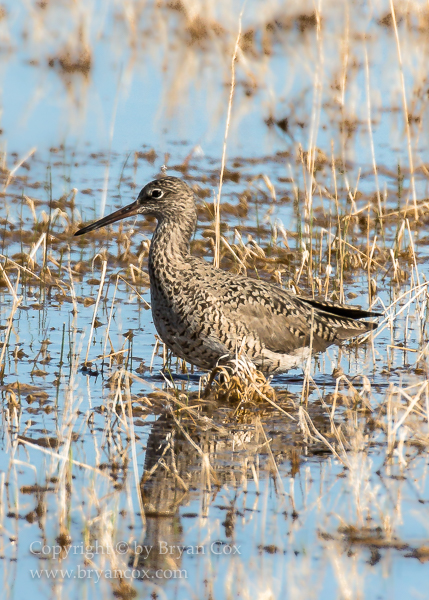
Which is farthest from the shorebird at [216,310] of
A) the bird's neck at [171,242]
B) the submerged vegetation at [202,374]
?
the submerged vegetation at [202,374]

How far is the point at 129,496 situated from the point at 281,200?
295 inches

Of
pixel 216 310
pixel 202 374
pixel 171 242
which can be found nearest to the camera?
pixel 216 310

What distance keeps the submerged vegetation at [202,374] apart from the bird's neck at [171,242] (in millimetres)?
452

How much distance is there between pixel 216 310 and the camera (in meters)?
7.39

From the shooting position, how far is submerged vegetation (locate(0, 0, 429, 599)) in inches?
201

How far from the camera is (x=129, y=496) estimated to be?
214 inches

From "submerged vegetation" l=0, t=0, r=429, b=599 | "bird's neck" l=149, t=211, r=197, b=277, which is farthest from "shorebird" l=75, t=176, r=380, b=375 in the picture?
"submerged vegetation" l=0, t=0, r=429, b=599

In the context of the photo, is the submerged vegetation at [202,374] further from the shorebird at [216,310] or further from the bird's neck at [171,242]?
the bird's neck at [171,242]

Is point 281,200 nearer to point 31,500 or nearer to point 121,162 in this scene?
point 121,162

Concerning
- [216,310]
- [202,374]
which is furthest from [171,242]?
[202,374]

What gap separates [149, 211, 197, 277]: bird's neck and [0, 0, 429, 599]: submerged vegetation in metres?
0.45

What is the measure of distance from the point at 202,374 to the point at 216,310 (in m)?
0.98

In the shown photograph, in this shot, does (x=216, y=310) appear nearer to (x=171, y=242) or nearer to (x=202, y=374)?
(x=171, y=242)

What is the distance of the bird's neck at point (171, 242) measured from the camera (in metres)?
7.64
